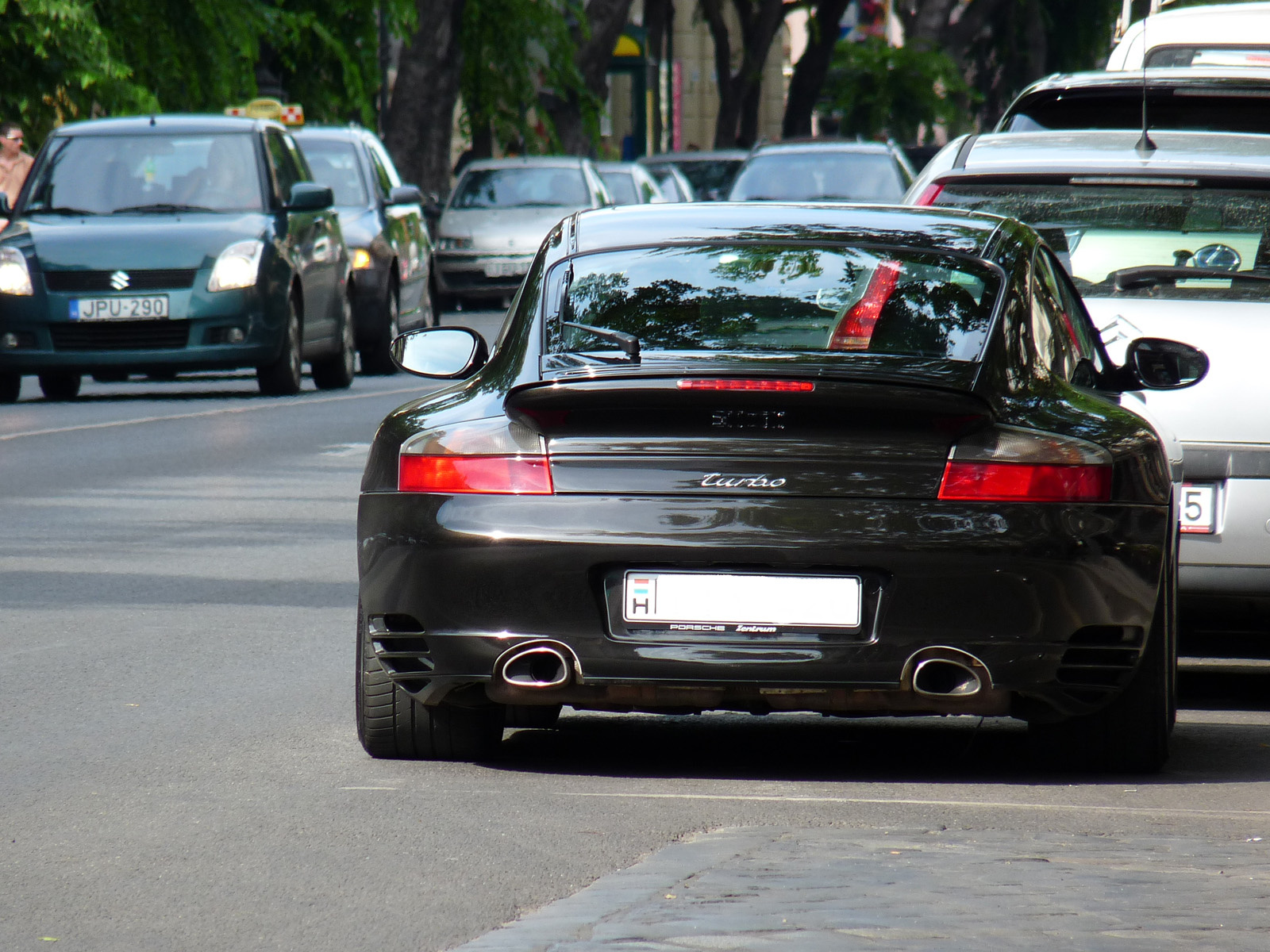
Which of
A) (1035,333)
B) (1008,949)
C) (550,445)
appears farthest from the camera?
(1035,333)

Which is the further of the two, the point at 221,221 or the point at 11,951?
the point at 221,221

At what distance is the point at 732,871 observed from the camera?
5164 millimetres

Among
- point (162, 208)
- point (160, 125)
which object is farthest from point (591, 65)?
point (162, 208)

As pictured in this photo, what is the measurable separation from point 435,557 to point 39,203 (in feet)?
43.4

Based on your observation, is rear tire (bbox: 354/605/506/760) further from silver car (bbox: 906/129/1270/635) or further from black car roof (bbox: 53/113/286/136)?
black car roof (bbox: 53/113/286/136)

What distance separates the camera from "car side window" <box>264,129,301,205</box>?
19188 millimetres

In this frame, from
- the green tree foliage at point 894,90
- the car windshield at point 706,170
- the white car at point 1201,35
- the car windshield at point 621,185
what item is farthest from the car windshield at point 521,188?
the green tree foliage at point 894,90

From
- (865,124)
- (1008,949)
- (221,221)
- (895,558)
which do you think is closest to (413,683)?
(895,558)

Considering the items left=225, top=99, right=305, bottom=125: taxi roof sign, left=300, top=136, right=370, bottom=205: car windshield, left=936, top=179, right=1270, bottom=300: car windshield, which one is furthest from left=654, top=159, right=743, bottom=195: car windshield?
left=936, top=179, right=1270, bottom=300: car windshield

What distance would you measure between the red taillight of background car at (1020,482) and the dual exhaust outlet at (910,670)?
0.35 metres

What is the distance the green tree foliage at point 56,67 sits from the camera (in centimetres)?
2698

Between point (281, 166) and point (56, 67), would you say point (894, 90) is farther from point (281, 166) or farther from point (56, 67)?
point (281, 166)

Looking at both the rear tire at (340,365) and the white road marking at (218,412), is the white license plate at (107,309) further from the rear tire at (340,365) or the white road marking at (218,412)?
the rear tire at (340,365)

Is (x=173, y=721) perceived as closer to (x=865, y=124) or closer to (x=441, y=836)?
(x=441, y=836)
